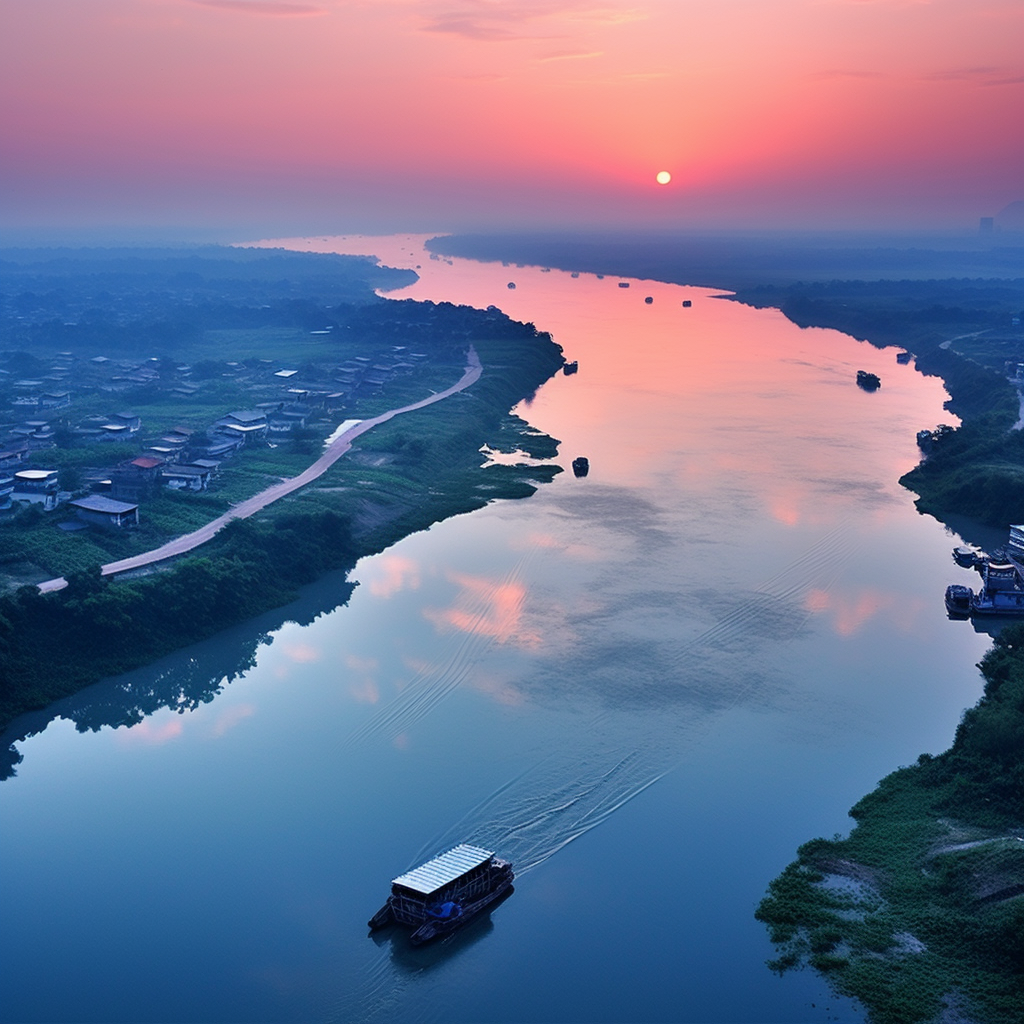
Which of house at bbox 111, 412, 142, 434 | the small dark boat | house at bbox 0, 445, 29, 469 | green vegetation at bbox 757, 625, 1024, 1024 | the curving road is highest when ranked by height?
house at bbox 111, 412, 142, 434

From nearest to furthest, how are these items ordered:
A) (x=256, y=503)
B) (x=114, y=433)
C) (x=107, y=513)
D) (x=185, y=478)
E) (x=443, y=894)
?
(x=443, y=894) → (x=107, y=513) → (x=256, y=503) → (x=185, y=478) → (x=114, y=433)

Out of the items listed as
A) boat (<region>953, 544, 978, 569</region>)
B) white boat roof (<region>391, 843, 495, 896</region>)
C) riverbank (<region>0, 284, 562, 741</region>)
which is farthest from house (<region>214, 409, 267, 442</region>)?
white boat roof (<region>391, 843, 495, 896</region>)

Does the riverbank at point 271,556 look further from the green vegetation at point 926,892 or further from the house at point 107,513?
the green vegetation at point 926,892

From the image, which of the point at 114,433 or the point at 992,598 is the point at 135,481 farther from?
the point at 992,598

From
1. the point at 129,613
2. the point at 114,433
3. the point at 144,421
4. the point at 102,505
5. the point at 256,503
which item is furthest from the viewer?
the point at 144,421

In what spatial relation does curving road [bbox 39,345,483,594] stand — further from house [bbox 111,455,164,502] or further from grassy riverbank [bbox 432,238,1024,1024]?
grassy riverbank [bbox 432,238,1024,1024]

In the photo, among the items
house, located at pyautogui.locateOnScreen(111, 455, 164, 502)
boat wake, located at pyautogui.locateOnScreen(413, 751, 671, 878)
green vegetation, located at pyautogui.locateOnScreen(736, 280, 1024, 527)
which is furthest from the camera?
green vegetation, located at pyautogui.locateOnScreen(736, 280, 1024, 527)

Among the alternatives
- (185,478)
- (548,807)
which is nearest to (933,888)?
(548,807)

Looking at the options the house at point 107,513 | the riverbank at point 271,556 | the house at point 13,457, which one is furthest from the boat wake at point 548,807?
→ the house at point 13,457
